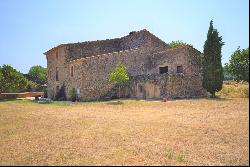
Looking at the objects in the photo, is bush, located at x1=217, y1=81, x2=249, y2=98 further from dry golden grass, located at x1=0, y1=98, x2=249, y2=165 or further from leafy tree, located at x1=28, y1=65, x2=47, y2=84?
leafy tree, located at x1=28, y1=65, x2=47, y2=84

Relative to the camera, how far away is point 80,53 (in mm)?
39625

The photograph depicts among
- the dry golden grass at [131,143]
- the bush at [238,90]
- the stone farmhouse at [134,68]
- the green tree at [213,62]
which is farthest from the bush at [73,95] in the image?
the dry golden grass at [131,143]

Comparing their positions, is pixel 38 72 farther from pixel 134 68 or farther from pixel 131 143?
pixel 131 143

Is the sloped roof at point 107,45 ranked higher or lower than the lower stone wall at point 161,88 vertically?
higher

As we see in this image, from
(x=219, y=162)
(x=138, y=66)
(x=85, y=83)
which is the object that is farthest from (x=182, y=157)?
(x=138, y=66)

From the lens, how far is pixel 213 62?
104 ft

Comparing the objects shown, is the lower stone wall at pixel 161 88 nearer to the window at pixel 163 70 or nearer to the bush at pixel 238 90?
the bush at pixel 238 90

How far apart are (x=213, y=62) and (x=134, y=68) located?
11014 millimetres

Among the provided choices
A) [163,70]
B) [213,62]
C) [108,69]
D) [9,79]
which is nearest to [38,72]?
[9,79]

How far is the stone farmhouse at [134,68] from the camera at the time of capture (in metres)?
33.7

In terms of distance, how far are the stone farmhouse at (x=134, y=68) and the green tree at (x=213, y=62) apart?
8.98ft

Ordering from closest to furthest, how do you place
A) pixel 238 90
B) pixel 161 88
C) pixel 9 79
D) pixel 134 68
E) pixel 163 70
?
pixel 238 90 → pixel 161 88 → pixel 163 70 → pixel 134 68 → pixel 9 79

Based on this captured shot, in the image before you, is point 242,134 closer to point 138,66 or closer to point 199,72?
point 199,72

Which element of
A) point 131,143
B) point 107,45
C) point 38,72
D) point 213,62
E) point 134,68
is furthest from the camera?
point 38,72
